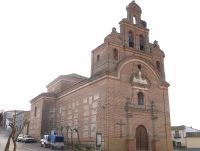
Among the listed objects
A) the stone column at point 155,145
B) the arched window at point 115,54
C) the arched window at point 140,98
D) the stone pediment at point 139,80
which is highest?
the arched window at point 115,54

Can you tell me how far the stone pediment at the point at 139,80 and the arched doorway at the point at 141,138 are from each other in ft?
16.4

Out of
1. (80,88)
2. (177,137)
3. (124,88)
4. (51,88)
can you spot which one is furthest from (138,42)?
(177,137)

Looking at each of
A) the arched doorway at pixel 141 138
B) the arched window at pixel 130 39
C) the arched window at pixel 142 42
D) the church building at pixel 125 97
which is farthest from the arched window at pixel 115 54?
the arched doorway at pixel 141 138

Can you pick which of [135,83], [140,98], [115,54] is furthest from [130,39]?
[140,98]

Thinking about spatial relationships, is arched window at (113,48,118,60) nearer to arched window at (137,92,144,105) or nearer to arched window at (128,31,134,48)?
arched window at (128,31,134,48)

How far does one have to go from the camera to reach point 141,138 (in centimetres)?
3031

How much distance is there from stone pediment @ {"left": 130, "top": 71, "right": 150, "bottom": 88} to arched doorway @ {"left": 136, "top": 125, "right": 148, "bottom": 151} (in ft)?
16.4

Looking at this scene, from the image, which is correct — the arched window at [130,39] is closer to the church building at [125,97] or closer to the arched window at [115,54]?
the church building at [125,97]

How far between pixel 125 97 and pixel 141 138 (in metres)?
5.04

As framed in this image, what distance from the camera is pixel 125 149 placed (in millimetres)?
28297

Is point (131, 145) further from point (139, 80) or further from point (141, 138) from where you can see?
point (139, 80)

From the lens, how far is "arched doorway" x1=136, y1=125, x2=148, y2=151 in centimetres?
2991

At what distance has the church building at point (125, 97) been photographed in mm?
28703

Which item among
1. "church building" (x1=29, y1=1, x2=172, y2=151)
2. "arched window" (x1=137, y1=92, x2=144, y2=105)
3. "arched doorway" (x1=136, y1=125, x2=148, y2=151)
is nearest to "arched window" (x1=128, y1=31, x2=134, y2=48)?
"church building" (x1=29, y1=1, x2=172, y2=151)
